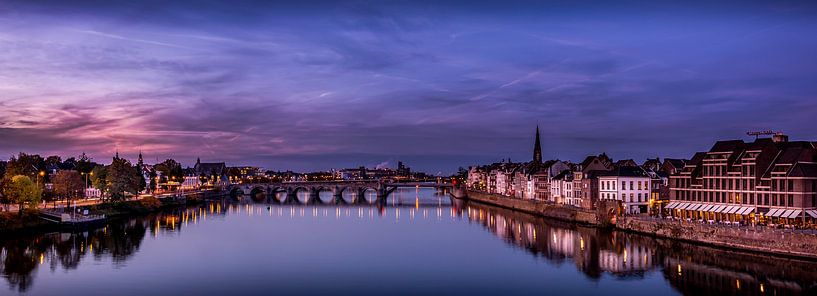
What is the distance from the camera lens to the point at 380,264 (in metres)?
50.8

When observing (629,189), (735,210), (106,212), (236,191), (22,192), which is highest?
(22,192)

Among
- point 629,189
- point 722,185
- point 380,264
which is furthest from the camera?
point 629,189

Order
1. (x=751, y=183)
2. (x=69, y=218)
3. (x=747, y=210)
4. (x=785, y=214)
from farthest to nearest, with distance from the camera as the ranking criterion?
1. (x=69, y=218)
2. (x=751, y=183)
3. (x=747, y=210)
4. (x=785, y=214)

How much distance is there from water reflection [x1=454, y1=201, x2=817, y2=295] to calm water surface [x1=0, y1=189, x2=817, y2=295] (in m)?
0.09

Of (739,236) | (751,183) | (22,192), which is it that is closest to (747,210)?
(751,183)

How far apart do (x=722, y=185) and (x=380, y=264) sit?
32081 millimetres

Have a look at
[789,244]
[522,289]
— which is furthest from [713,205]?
[522,289]

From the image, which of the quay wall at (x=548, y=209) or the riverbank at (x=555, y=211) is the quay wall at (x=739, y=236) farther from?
the quay wall at (x=548, y=209)

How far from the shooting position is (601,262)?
51.0 metres

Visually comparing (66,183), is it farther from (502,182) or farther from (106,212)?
(502,182)

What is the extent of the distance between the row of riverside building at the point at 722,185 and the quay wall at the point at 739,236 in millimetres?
3589

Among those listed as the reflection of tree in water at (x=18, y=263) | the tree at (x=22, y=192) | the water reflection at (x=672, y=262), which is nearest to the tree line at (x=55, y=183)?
the tree at (x=22, y=192)

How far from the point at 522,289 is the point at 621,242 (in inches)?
888

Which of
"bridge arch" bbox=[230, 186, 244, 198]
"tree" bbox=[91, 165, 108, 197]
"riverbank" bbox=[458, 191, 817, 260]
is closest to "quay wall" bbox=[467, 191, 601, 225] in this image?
"riverbank" bbox=[458, 191, 817, 260]
